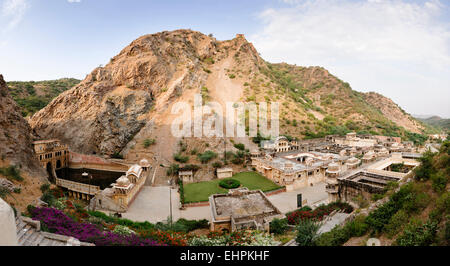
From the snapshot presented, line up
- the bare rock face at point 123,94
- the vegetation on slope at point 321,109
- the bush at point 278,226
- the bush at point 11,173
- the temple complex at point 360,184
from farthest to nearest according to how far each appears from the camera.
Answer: the vegetation on slope at point 321,109 < the bare rock face at point 123,94 < the bush at point 11,173 < the temple complex at point 360,184 < the bush at point 278,226

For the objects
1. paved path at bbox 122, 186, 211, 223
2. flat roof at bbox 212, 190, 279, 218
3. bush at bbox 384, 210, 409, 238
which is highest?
bush at bbox 384, 210, 409, 238

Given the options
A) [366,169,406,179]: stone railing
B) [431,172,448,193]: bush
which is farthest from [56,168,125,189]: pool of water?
[431,172,448,193]: bush

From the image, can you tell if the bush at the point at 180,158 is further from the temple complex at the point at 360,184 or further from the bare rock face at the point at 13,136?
the temple complex at the point at 360,184

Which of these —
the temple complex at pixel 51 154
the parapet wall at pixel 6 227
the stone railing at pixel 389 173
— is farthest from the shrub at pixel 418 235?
the temple complex at pixel 51 154

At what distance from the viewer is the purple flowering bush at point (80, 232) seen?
27.4ft

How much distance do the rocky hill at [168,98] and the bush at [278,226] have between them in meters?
19.7

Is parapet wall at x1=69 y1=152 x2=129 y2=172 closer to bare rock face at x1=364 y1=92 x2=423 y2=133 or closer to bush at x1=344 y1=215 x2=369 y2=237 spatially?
bush at x1=344 y1=215 x2=369 y2=237

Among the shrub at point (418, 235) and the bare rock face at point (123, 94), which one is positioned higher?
the bare rock face at point (123, 94)

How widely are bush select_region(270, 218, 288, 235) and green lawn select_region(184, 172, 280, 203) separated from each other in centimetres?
822

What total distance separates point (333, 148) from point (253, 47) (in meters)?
41.5

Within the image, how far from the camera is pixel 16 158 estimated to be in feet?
63.5

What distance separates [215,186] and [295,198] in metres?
7.81

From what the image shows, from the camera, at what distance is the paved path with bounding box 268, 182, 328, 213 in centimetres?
1956

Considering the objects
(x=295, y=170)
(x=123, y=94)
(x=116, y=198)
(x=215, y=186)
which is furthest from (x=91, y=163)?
(x=295, y=170)
